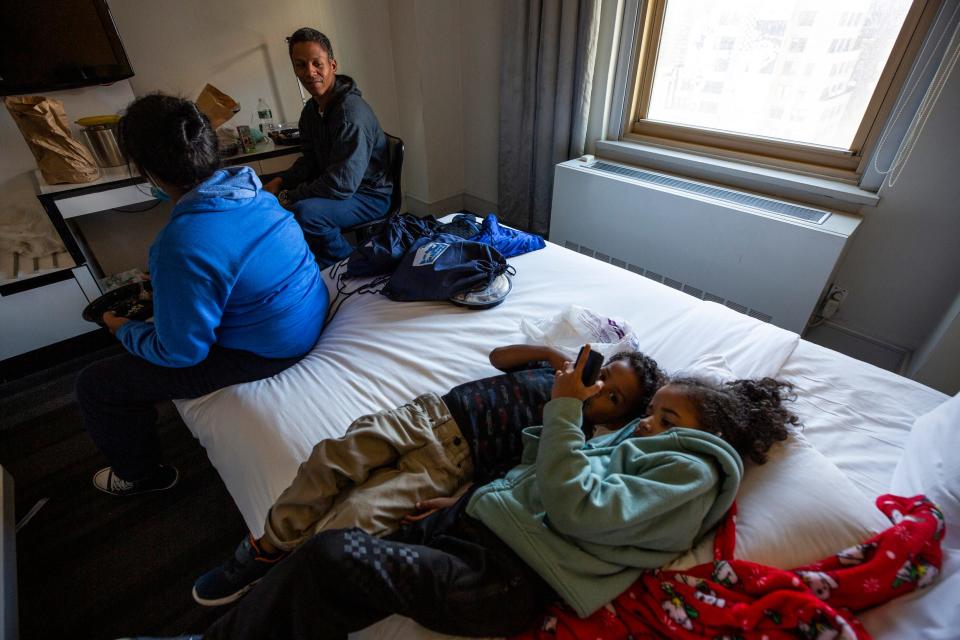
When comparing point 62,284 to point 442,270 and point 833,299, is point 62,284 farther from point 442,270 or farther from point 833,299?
point 833,299

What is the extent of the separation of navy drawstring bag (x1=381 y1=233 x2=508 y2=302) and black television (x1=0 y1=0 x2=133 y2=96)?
1.84 m

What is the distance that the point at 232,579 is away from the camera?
104cm

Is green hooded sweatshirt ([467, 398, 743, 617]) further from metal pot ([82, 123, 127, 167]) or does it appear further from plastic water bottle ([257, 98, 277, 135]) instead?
plastic water bottle ([257, 98, 277, 135])

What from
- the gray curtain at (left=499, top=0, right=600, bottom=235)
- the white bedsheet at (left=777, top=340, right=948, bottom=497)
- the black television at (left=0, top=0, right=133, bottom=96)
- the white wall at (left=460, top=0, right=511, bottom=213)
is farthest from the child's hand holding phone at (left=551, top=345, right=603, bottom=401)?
the black television at (left=0, top=0, right=133, bottom=96)

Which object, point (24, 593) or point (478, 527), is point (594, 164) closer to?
point (478, 527)

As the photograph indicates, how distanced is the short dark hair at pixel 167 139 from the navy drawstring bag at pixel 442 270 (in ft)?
2.17

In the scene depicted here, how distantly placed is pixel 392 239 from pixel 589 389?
109 cm

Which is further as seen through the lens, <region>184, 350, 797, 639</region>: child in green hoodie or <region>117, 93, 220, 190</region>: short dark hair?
<region>117, 93, 220, 190</region>: short dark hair

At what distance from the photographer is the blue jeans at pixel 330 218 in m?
2.09

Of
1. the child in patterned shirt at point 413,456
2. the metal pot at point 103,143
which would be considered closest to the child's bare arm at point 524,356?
the child in patterned shirt at point 413,456

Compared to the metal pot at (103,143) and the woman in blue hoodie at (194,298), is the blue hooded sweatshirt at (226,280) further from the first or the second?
the metal pot at (103,143)

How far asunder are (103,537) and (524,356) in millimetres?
1426

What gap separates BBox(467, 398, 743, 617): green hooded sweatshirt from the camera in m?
0.74

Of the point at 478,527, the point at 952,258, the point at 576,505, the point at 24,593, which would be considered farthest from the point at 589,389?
the point at 952,258
